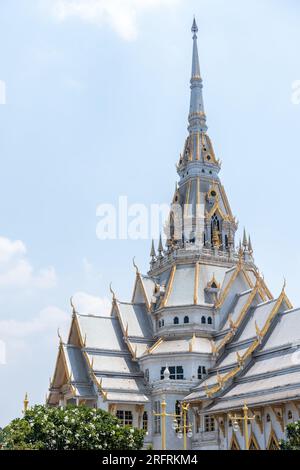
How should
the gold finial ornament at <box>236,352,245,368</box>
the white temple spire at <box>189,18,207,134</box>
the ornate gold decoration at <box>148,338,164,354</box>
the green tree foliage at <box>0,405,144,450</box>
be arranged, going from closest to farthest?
the green tree foliage at <box>0,405,144,450</box>, the gold finial ornament at <box>236,352,245,368</box>, the ornate gold decoration at <box>148,338,164,354</box>, the white temple spire at <box>189,18,207,134</box>

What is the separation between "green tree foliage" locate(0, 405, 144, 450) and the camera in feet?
128

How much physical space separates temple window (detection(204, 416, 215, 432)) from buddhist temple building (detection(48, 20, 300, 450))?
10 cm

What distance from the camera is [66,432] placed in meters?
39.3

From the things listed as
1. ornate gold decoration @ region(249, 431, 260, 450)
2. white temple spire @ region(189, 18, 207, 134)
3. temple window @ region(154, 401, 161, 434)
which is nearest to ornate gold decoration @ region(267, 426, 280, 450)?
ornate gold decoration @ region(249, 431, 260, 450)

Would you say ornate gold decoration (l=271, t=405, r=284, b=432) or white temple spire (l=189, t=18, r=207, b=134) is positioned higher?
white temple spire (l=189, t=18, r=207, b=134)

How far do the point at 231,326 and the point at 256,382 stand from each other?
28.2 ft

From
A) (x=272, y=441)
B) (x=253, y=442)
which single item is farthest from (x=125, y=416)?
(x=272, y=441)

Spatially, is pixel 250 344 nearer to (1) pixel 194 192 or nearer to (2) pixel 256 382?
(2) pixel 256 382

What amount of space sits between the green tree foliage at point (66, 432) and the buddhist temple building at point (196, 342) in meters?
8.63

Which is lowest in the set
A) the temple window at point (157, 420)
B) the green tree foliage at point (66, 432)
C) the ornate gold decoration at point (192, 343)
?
the green tree foliage at point (66, 432)

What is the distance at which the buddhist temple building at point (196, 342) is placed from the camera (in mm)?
47531

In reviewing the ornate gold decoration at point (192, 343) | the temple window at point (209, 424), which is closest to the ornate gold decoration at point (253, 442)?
Result: the temple window at point (209, 424)

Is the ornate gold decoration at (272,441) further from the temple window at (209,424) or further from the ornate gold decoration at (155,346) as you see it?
the ornate gold decoration at (155,346)

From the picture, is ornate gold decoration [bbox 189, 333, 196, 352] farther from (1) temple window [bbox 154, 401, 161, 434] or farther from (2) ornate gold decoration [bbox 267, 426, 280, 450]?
(2) ornate gold decoration [bbox 267, 426, 280, 450]
